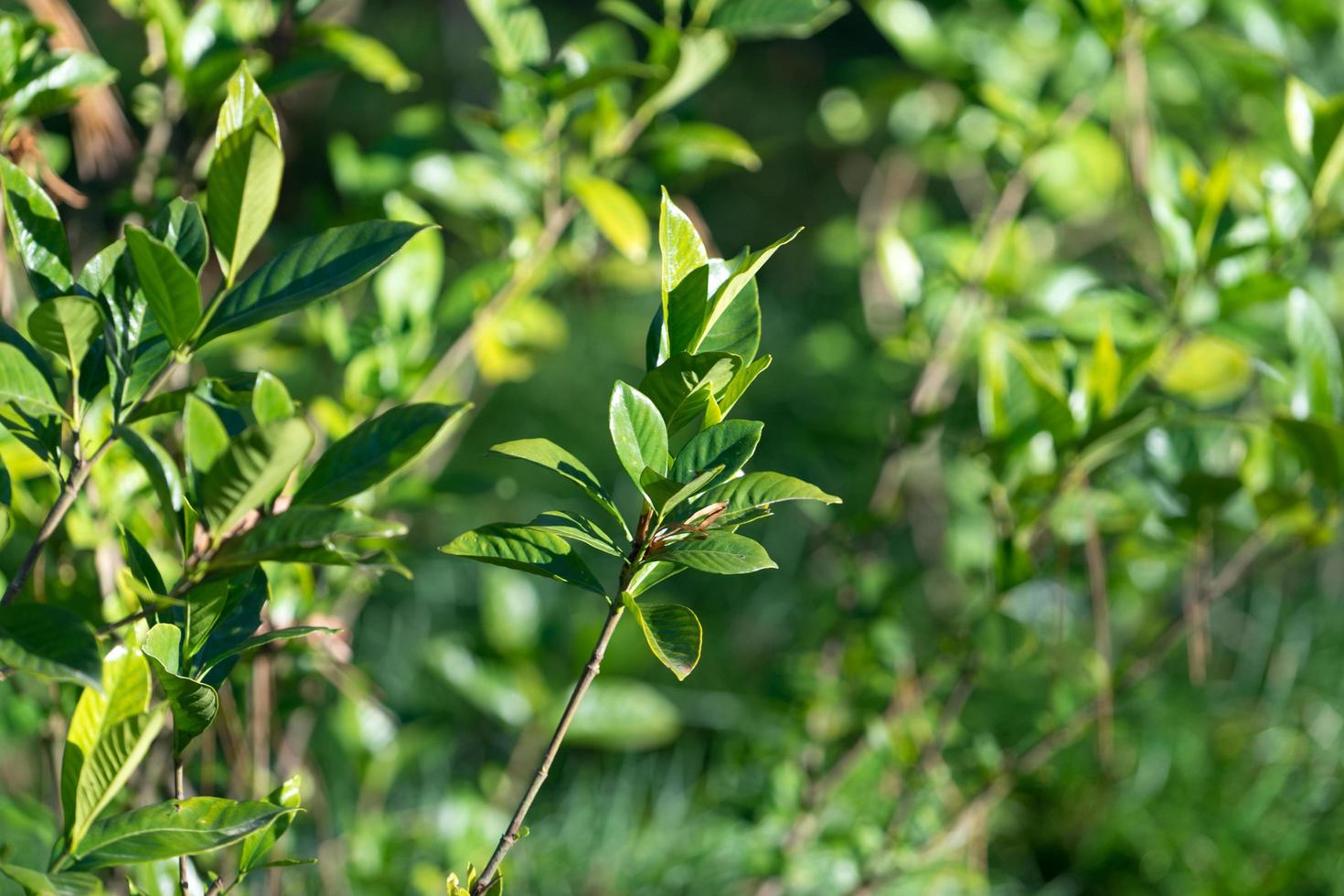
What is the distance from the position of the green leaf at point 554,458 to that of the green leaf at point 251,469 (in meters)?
0.07

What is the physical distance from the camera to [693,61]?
76cm

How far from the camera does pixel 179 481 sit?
18.2 inches

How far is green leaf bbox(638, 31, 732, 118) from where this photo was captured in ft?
2.46

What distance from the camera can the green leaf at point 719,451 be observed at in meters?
0.45

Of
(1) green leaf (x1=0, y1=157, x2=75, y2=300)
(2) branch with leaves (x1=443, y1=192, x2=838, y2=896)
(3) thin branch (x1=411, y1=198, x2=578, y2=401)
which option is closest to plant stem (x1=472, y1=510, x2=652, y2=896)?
(2) branch with leaves (x1=443, y1=192, x2=838, y2=896)

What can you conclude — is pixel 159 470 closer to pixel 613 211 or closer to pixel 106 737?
pixel 106 737

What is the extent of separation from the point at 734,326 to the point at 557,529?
111 mm

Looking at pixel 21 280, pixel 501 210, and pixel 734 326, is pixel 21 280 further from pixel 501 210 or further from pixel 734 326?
pixel 734 326

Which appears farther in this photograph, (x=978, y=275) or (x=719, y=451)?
(x=978, y=275)

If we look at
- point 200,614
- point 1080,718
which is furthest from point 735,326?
point 1080,718

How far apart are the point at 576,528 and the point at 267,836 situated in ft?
0.63

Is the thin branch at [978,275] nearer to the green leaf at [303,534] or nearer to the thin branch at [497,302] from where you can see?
the thin branch at [497,302]

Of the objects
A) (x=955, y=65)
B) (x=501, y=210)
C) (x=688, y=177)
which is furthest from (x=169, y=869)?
(x=955, y=65)

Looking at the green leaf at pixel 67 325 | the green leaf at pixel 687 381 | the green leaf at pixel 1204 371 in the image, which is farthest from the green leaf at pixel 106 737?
the green leaf at pixel 1204 371
